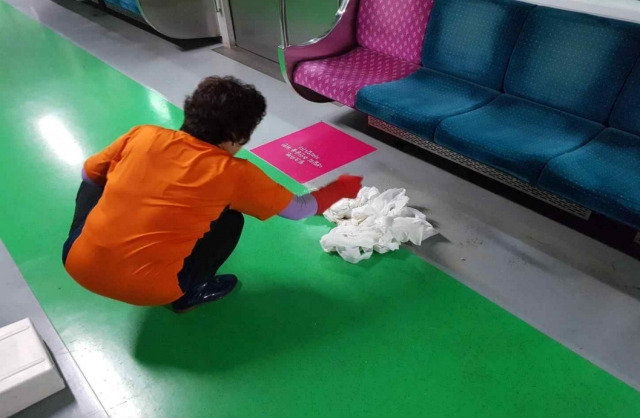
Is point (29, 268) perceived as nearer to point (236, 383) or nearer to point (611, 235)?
point (236, 383)

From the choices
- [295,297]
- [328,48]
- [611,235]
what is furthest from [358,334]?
[328,48]

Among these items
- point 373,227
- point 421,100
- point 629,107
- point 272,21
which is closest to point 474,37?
point 421,100

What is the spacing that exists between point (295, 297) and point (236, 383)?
45 centimetres

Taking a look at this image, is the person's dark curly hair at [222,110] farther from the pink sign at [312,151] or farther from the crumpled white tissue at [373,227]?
the pink sign at [312,151]

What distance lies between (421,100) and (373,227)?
867 mm

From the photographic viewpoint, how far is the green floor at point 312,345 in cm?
162

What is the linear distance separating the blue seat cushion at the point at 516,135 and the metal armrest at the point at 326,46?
126 centimetres

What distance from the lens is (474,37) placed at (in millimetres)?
2783

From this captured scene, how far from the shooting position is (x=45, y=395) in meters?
1.67

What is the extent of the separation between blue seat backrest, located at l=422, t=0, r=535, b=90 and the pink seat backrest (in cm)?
10

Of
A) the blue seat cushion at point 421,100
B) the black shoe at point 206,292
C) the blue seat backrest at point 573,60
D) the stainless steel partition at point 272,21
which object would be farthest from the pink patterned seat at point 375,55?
the black shoe at point 206,292

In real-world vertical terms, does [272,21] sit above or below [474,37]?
below

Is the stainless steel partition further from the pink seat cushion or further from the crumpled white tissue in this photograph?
the crumpled white tissue

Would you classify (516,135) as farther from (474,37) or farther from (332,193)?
(332,193)
